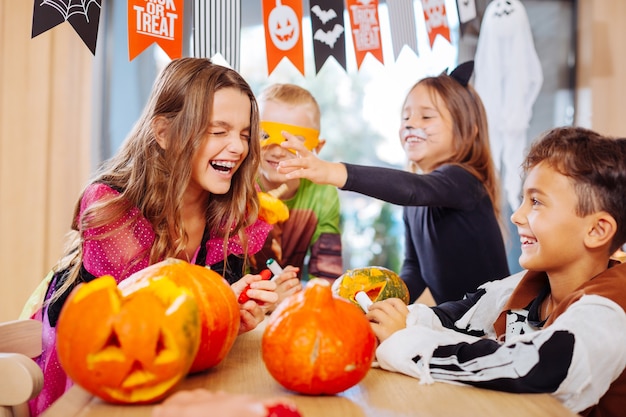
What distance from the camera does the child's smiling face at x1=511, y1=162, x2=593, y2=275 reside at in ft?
3.78

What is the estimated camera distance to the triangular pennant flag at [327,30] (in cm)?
195

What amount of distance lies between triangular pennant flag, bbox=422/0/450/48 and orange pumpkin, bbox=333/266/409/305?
3.81 ft

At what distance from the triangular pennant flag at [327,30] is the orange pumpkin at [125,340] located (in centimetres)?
137

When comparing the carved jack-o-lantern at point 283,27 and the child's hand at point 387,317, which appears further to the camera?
the carved jack-o-lantern at point 283,27

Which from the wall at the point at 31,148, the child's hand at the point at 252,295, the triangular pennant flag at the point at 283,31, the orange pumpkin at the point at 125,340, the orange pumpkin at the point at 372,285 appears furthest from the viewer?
the wall at the point at 31,148

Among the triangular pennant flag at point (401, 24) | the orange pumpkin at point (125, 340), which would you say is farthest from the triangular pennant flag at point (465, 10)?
the orange pumpkin at point (125, 340)

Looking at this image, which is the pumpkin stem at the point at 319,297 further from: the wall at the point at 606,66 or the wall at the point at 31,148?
the wall at the point at 606,66

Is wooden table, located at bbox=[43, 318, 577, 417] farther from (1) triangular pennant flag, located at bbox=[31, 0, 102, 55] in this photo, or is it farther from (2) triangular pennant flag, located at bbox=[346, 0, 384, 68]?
(2) triangular pennant flag, located at bbox=[346, 0, 384, 68]

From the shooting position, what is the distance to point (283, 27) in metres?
1.87

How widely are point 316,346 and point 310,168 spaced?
2.25 feet

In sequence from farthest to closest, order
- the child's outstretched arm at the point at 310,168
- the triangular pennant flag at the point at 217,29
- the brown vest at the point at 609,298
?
the triangular pennant flag at the point at 217,29, the child's outstretched arm at the point at 310,168, the brown vest at the point at 609,298

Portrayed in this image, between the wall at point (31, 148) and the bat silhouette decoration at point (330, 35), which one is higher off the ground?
the bat silhouette decoration at point (330, 35)

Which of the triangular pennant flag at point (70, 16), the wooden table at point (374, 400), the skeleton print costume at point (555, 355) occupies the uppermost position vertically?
the triangular pennant flag at point (70, 16)

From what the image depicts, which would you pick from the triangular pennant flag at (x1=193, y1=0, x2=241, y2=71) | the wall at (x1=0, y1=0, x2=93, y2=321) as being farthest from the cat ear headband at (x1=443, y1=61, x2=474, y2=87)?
the wall at (x1=0, y1=0, x2=93, y2=321)
